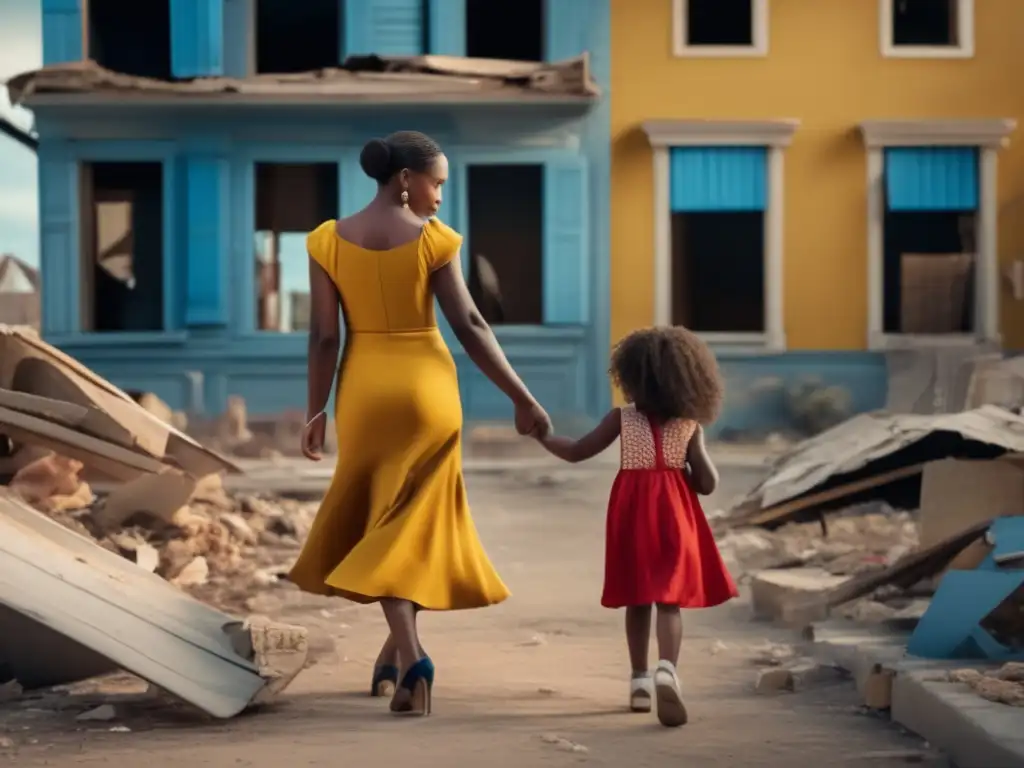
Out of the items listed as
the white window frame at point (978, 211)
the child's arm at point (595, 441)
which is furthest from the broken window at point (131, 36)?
the child's arm at point (595, 441)

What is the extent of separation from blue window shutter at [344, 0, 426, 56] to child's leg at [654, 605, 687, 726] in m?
13.5

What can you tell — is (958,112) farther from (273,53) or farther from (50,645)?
(50,645)

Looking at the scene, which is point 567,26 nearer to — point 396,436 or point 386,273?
point 386,273

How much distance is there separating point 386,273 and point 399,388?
1.19 ft

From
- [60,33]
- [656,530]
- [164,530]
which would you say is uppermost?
[60,33]

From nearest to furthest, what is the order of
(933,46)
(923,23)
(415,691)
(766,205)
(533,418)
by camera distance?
(415,691) → (533,418) → (766,205) → (933,46) → (923,23)

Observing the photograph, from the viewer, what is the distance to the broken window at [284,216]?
17.6 meters

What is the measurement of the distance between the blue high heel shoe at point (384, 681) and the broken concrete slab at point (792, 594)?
7.06 feet

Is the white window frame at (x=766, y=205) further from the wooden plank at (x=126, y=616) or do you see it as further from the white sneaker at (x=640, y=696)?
the white sneaker at (x=640, y=696)

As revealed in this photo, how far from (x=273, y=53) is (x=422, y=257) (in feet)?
45.6

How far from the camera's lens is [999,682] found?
13.8 ft

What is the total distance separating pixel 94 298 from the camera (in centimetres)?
1775

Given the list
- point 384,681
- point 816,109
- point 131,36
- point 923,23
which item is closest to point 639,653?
point 384,681

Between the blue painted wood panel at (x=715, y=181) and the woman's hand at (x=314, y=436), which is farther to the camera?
the blue painted wood panel at (x=715, y=181)
